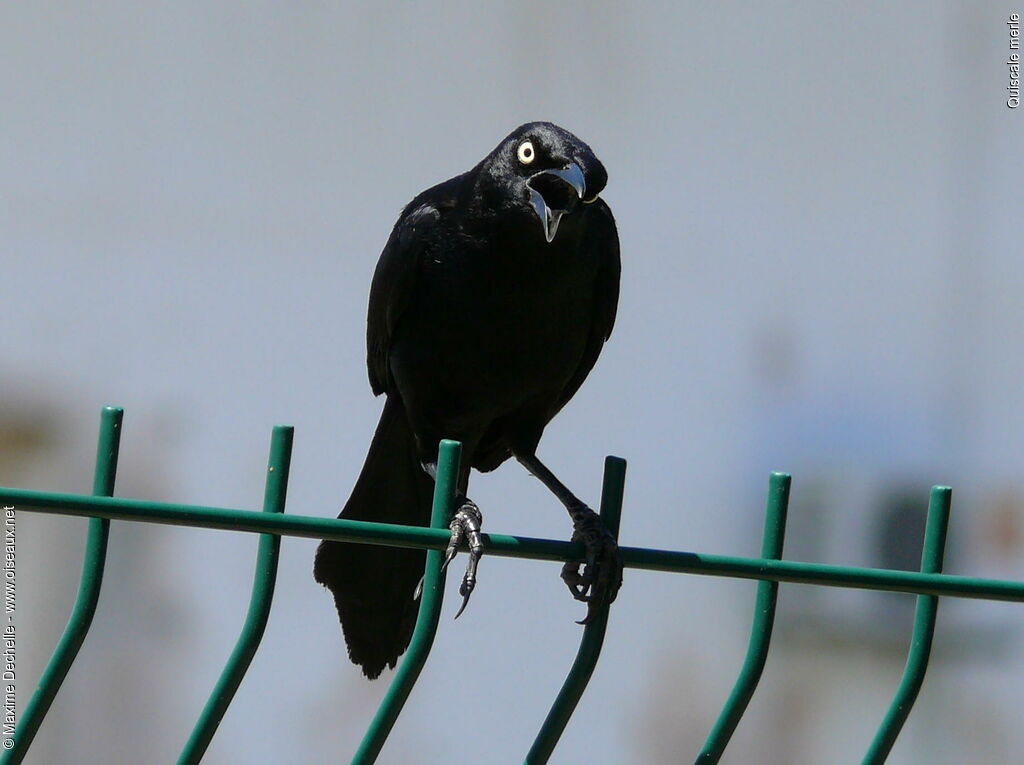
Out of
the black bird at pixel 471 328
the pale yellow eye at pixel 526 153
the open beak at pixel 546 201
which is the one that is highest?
the pale yellow eye at pixel 526 153

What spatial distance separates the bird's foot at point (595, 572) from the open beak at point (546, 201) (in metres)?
0.86

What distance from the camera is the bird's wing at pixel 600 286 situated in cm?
396

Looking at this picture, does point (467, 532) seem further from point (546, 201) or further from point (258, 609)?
point (546, 201)

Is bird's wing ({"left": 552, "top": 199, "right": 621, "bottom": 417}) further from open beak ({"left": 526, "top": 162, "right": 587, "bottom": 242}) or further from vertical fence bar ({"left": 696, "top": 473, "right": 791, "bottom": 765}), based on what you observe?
vertical fence bar ({"left": 696, "top": 473, "right": 791, "bottom": 765})

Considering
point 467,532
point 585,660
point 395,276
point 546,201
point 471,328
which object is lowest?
point 585,660

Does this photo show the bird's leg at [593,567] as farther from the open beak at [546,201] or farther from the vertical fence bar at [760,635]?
the open beak at [546,201]

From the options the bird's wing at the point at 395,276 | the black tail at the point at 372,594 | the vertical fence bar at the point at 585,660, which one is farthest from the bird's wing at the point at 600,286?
the vertical fence bar at the point at 585,660

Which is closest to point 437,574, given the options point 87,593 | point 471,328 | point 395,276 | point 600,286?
point 87,593

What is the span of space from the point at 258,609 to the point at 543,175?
1.86 m

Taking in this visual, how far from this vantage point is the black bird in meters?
3.68

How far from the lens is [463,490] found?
366 centimetres

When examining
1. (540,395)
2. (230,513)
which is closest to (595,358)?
(540,395)

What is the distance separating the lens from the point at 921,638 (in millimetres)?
2402

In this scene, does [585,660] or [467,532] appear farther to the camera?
[467,532]
